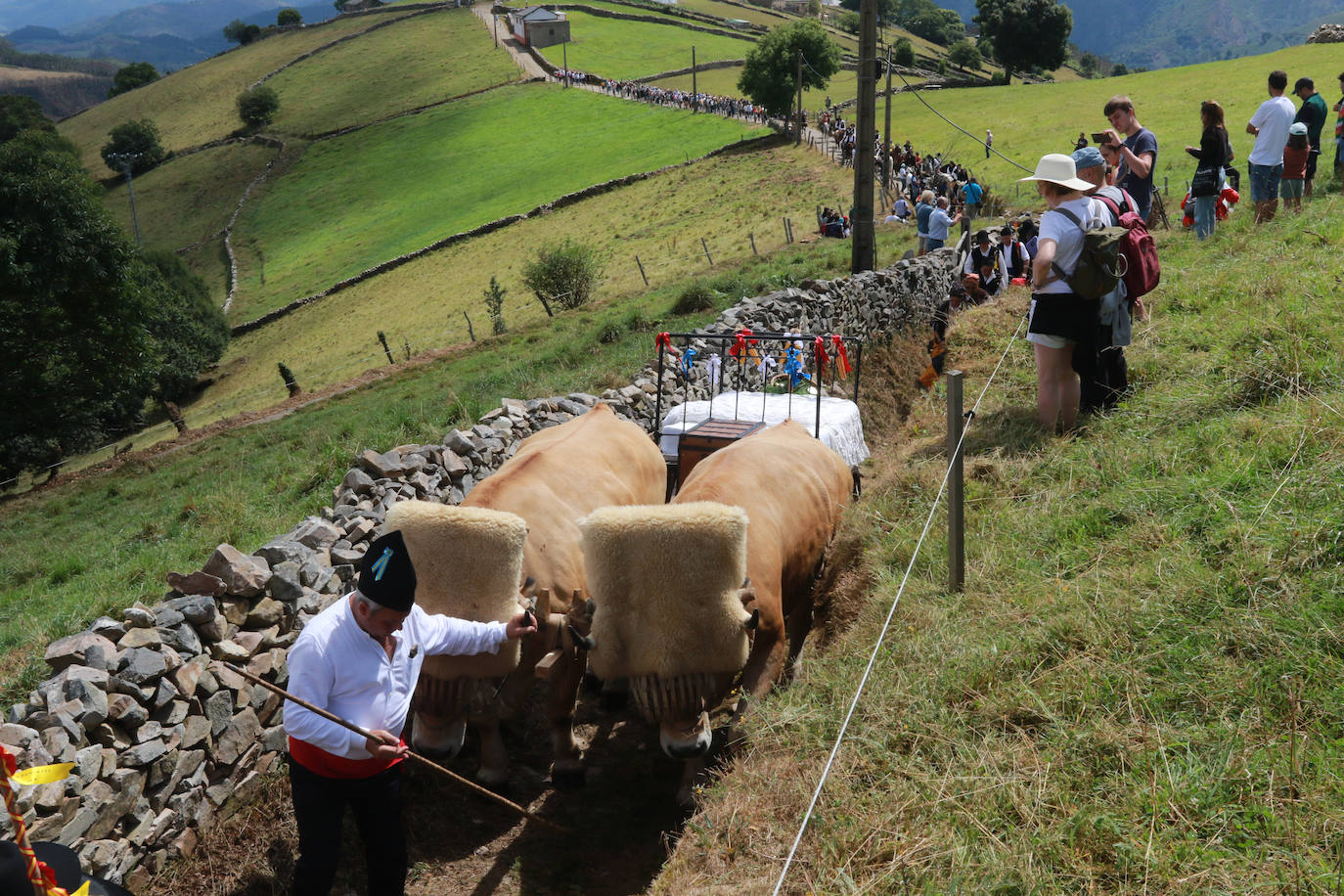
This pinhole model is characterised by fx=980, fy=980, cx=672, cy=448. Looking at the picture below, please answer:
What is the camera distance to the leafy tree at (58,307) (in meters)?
25.7

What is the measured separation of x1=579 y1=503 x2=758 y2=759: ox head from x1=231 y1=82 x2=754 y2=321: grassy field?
5104cm

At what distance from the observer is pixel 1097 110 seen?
4931cm

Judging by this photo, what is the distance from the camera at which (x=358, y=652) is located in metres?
4.38

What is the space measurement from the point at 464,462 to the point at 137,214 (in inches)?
3116

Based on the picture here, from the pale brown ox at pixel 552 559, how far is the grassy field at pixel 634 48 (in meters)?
84.3

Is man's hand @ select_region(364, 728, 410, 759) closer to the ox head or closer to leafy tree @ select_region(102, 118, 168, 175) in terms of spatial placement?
the ox head

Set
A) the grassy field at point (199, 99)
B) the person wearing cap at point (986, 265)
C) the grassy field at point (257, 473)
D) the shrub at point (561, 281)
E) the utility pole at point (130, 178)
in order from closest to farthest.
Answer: the grassy field at point (257, 473), the person wearing cap at point (986, 265), the shrub at point (561, 281), the utility pole at point (130, 178), the grassy field at point (199, 99)

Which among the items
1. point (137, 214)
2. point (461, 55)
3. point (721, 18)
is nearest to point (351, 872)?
point (137, 214)

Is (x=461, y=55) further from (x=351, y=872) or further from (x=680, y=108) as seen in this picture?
(x=351, y=872)

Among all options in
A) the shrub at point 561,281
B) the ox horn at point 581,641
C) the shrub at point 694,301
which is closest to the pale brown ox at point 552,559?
the ox horn at point 581,641

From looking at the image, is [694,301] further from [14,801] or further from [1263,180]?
[14,801]

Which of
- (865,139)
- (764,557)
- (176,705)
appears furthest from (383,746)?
(865,139)

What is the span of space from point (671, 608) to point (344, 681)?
1.62m

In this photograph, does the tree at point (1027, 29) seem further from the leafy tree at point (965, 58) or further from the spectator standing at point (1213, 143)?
the spectator standing at point (1213, 143)
